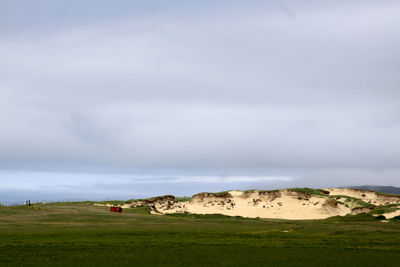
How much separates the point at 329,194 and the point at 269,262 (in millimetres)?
62187

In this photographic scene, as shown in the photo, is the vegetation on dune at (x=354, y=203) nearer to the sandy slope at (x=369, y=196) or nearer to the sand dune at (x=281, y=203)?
the sand dune at (x=281, y=203)

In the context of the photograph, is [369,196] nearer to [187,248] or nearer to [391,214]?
[391,214]

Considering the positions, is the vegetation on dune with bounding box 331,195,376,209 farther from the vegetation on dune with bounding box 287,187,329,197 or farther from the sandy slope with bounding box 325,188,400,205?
the vegetation on dune with bounding box 287,187,329,197

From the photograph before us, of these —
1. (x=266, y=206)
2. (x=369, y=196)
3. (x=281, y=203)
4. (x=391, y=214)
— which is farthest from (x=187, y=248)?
(x=369, y=196)

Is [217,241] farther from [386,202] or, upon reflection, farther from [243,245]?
[386,202]

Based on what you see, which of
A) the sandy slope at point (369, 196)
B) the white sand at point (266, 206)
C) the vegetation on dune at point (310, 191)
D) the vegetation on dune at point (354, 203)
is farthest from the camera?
the vegetation on dune at point (310, 191)

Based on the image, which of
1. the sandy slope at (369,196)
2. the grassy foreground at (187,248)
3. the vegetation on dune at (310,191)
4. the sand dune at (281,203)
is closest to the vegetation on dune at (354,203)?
the sand dune at (281,203)

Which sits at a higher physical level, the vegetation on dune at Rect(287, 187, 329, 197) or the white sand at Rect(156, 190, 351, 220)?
the vegetation on dune at Rect(287, 187, 329, 197)

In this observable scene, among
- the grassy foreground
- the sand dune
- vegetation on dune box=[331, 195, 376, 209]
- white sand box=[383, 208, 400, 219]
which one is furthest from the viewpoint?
the sand dune

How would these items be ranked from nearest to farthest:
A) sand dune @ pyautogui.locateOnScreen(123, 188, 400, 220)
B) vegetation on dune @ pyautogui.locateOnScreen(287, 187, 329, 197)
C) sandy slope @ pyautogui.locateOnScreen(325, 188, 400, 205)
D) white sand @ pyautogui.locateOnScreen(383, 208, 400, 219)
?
white sand @ pyautogui.locateOnScreen(383, 208, 400, 219)
sand dune @ pyautogui.locateOnScreen(123, 188, 400, 220)
sandy slope @ pyautogui.locateOnScreen(325, 188, 400, 205)
vegetation on dune @ pyautogui.locateOnScreen(287, 187, 329, 197)

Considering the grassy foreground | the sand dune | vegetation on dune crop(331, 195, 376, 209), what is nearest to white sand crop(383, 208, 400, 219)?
the sand dune

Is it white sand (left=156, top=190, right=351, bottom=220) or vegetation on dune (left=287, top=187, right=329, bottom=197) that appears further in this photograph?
vegetation on dune (left=287, top=187, right=329, bottom=197)

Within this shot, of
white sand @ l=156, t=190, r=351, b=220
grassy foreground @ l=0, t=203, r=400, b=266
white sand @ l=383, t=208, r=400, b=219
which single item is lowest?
grassy foreground @ l=0, t=203, r=400, b=266

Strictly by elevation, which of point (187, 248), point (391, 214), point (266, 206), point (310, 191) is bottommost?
point (187, 248)
